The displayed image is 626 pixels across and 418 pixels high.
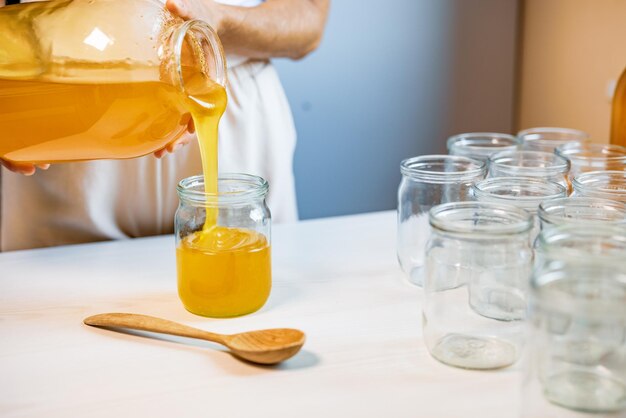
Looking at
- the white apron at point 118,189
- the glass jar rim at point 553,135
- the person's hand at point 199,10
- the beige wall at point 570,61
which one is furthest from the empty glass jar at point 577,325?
the beige wall at point 570,61

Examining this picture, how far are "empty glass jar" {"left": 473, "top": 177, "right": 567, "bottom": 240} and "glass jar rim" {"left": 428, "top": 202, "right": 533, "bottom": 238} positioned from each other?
68 millimetres

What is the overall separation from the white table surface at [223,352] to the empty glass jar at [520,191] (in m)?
0.16

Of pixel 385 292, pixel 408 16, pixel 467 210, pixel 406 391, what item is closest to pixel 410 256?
pixel 385 292

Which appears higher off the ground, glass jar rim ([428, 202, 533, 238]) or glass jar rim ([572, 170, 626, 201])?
glass jar rim ([572, 170, 626, 201])

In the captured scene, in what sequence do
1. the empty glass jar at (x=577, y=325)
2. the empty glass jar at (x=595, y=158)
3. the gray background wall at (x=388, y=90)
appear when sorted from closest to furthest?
1. the empty glass jar at (x=577, y=325)
2. the empty glass jar at (x=595, y=158)
3. the gray background wall at (x=388, y=90)

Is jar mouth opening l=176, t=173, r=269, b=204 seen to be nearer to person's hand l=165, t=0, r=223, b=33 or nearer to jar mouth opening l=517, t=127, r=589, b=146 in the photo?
person's hand l=165, t=0, r=223, b=33

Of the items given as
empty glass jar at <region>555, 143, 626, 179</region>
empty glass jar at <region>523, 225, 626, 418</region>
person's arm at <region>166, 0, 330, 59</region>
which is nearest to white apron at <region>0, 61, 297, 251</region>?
person's arm at <region>166, 0, 330, 59</region>

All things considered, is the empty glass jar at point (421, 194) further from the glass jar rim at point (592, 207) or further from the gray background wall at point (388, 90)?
the gray background wall at point (388, 90)

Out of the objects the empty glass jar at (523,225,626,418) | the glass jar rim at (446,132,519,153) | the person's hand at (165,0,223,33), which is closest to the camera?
the empty glass jar at (523,225,626,418)

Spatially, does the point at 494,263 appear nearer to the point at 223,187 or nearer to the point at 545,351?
the point at 545,351

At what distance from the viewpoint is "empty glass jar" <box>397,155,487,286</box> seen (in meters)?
1.11

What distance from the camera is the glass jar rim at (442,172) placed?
3.60ft

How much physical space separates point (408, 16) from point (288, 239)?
1.35 meters

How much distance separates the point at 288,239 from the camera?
4.35ft
